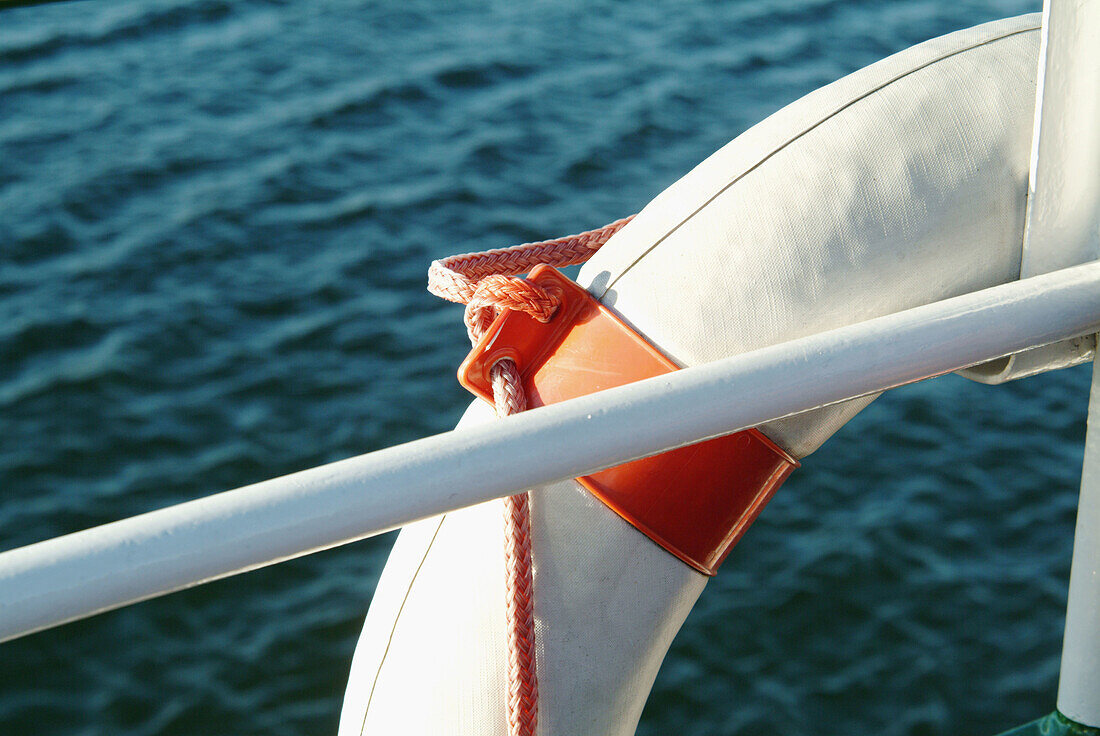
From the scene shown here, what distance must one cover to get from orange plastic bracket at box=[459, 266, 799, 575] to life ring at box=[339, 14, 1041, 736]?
0.02 meters

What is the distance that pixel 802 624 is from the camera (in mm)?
2865

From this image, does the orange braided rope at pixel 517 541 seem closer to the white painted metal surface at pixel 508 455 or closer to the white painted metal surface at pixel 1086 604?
the white painted metal surface at pixel 508 455

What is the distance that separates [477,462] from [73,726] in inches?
90.1

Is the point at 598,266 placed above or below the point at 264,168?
above

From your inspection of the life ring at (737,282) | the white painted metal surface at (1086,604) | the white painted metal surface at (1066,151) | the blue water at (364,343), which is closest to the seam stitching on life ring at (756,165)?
the life ring at (737,282)

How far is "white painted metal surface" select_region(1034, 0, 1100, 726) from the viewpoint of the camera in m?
0.94

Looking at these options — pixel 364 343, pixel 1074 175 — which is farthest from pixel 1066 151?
pixel 364 343

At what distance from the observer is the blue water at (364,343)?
2.71m

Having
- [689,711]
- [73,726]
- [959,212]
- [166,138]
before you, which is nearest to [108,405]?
[73,726]

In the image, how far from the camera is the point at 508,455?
659 millimetres

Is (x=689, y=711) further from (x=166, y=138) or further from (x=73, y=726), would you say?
(x=166, y=138)

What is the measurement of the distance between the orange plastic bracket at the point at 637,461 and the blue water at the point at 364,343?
1.71 metres

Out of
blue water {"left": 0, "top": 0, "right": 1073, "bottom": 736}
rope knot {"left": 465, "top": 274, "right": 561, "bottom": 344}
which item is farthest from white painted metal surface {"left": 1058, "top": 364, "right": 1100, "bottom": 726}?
blue water {"left": 0, "top": 0, "right": 1073, "bottom": 736}

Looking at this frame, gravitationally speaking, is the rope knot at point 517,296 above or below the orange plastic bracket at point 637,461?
above
